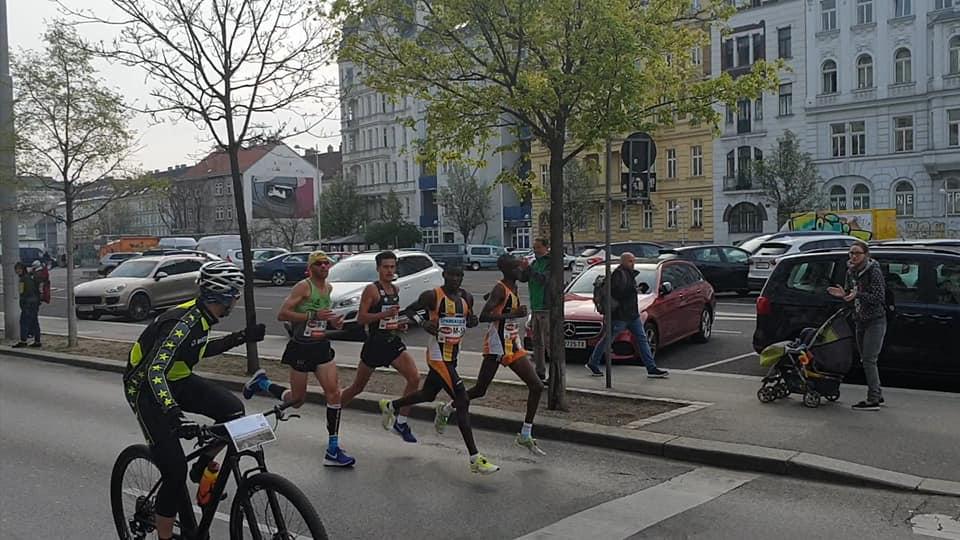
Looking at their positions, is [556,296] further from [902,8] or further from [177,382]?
[902,8]

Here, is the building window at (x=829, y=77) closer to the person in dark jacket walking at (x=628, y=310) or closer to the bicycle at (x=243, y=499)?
the person in dark jacket walking at (x=628, y=310)

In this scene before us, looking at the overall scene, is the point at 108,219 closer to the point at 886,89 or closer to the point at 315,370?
the point at 886,89

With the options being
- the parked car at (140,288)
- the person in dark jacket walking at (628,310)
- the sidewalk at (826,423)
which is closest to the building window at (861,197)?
the parked car at (140,288)

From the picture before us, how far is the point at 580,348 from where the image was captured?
1279 cm

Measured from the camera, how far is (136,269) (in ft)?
82.4

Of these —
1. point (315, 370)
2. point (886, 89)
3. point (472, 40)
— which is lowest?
point (315, 370)

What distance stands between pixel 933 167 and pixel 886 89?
200 inches

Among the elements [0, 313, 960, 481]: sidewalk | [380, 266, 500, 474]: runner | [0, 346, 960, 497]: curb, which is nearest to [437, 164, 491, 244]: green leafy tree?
[0, 313, 960, 481]: sidewalk

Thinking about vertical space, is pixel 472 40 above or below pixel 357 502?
above

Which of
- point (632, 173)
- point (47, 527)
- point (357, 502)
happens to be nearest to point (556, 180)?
point (632, 173)

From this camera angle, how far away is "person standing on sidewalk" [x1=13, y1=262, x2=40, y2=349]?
656 inches

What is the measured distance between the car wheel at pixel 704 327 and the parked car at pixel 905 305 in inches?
136

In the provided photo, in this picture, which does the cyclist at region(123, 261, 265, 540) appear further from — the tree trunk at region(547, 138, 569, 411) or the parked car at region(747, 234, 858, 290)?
the parked car at region(747, 234, 858, 290)

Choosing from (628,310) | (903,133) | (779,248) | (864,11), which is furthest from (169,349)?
(864,11)
